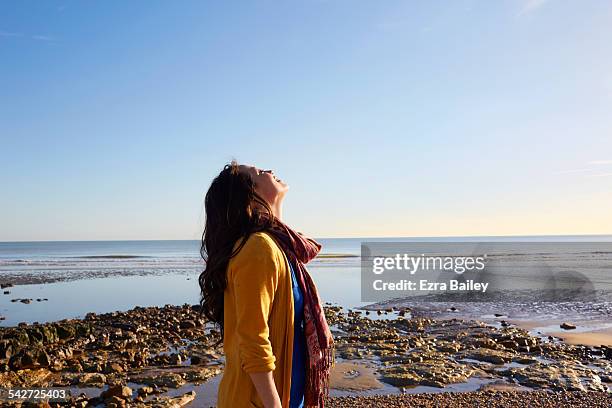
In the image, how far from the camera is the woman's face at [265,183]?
8.74ft

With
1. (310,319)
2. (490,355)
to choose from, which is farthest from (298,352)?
(490,355)

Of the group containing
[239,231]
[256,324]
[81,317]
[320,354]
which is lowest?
[81,317]

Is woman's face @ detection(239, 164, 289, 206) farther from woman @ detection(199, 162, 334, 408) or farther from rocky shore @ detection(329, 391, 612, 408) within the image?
rocky shore @ detection(329, 391, 612, 408)

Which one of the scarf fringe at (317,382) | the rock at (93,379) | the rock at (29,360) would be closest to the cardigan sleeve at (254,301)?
the scarf fringe at (317,382)

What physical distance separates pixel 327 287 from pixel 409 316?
8.83 meters

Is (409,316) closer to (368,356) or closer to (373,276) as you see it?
(368,356)

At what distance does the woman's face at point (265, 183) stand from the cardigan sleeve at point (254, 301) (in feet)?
1.28

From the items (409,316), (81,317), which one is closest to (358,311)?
(409,316)

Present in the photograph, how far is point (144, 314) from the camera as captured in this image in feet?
52.9

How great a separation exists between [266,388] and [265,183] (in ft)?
3.24

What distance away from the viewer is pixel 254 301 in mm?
2309

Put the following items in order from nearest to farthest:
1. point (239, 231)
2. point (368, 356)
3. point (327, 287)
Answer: point (239, 231)
point (368, 356)
point (327, 287)

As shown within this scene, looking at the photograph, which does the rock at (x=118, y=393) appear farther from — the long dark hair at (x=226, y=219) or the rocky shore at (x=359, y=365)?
the long dark hair at (x=226, y=219)

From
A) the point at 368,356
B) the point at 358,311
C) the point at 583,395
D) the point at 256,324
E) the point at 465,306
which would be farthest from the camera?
the point at 465,306
